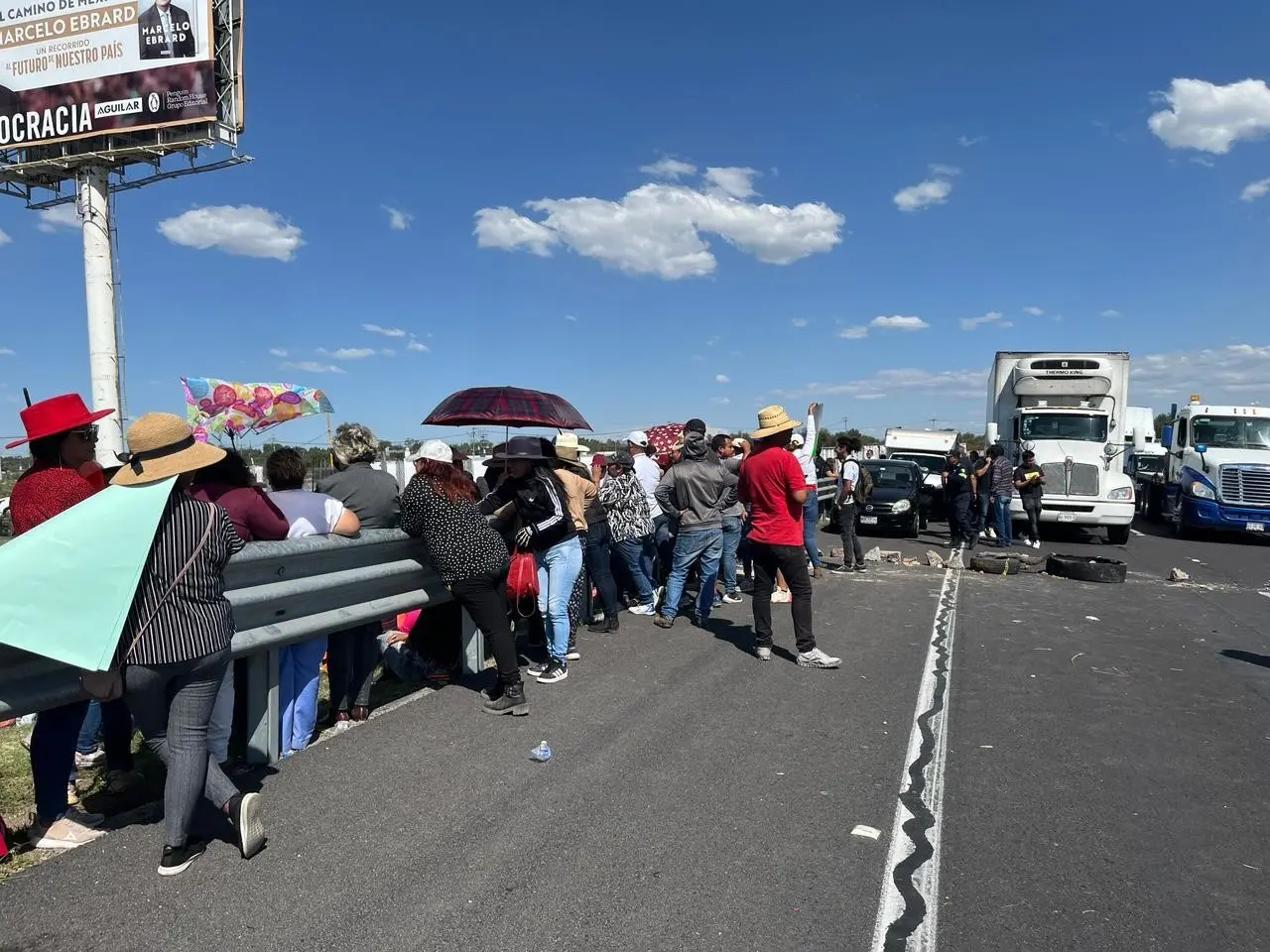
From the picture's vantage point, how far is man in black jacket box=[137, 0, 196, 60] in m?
20.4

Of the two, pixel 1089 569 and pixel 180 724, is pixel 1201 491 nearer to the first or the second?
pixel 1089 569

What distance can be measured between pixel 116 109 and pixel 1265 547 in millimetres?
27925

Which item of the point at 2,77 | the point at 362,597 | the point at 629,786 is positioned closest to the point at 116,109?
the point at 2,77

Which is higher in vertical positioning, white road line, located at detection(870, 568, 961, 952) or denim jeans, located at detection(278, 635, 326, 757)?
denim jeans, located at detection(278, 635, 326, 757)

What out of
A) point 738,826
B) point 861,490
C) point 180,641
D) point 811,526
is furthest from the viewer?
point 861,490

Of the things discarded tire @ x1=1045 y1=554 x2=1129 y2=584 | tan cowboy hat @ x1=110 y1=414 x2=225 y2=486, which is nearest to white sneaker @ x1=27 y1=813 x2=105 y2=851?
tan cowboy hat @ x1=110 y1=414 x2=225 y2=486

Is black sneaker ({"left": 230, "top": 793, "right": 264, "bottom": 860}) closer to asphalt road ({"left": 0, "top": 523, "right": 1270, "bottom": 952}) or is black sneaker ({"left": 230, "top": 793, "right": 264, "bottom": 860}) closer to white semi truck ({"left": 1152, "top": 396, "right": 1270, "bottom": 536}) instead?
asphalt road ({"left": 0, "top": 523, "right": 1270, "bottom": 952})

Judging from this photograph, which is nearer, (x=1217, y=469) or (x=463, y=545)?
(x=463, y=545)

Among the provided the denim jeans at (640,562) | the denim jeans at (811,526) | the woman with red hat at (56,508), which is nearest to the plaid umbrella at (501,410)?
the denim jeans at (640,562)

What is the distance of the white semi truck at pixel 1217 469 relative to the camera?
17188mm

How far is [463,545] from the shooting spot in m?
5.10

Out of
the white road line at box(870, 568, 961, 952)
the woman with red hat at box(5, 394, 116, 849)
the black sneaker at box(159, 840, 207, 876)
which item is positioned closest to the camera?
the white road line at box(870, 568, 961, 952)

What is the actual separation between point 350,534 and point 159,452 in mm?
1573

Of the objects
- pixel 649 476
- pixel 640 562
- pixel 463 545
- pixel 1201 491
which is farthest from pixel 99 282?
pixel 1201 491
